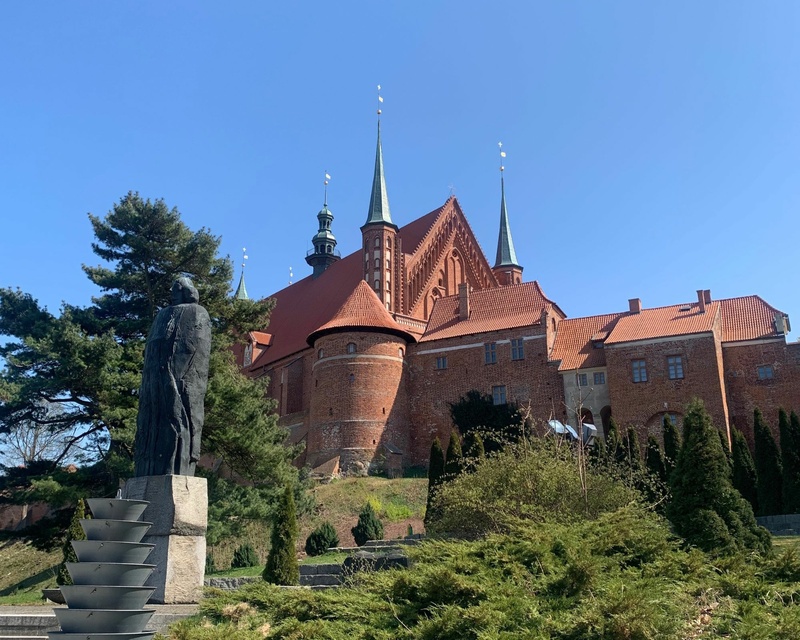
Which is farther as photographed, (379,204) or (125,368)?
(379,204)

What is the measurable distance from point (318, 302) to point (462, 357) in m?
12.5

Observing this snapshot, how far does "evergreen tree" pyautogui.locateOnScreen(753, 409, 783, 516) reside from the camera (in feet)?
81.7

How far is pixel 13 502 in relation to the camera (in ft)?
70.4

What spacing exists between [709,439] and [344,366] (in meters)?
26.4

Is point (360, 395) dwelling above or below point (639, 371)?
below

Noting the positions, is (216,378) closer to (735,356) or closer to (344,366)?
(344,366)

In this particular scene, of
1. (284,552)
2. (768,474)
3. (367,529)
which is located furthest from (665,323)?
(284,552)

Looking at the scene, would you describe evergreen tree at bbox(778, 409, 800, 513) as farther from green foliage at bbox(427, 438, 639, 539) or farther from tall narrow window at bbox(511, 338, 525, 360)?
tall narrow window at bbox(511, 338, 525, 360)

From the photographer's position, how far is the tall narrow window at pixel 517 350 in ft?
125

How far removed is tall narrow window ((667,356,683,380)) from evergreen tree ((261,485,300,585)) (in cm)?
2335

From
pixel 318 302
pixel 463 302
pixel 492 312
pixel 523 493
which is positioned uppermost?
pixel 318 302

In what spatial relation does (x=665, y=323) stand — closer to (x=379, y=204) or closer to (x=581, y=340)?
(x=581, y=340)

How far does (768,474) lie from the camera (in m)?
25.6

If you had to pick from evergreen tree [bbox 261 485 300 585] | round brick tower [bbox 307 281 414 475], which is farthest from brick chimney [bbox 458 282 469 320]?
evergreen tree [bbox 261 485 300 585]
